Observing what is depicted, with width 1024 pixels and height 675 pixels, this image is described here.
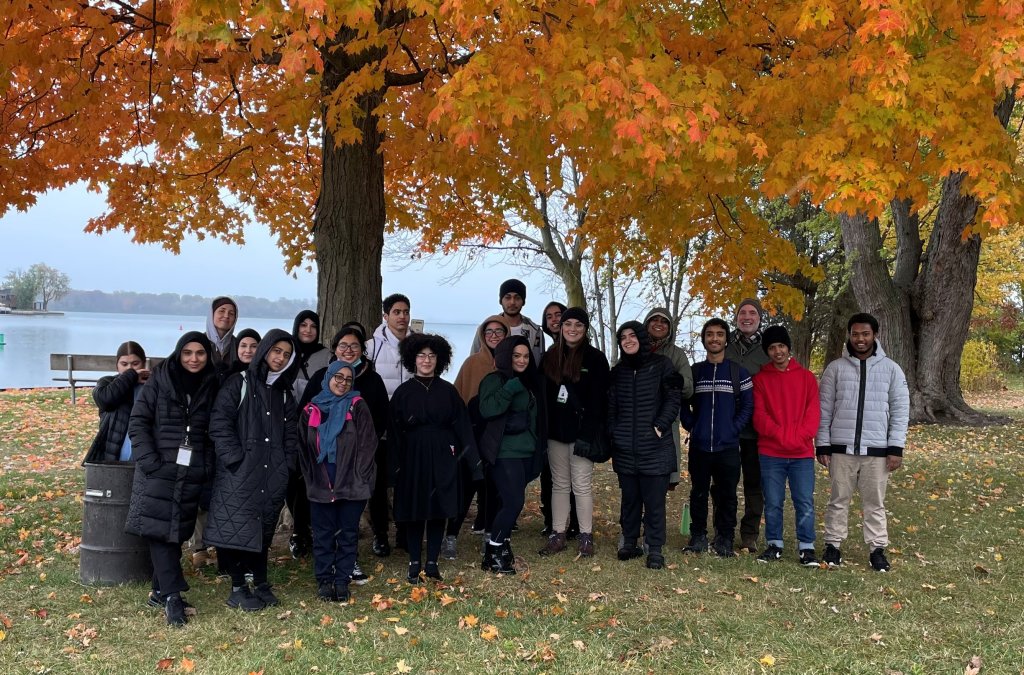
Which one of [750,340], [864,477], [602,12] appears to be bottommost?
[864,477]

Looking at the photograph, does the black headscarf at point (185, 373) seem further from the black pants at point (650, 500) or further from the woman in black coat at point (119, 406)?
the black pants at point (650, 500)

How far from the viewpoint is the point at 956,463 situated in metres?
10.7

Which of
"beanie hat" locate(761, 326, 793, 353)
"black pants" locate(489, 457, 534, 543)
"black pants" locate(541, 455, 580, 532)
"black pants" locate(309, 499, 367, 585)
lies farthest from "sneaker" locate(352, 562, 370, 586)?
"beanie hat" locate(761, 326, 793, 353)

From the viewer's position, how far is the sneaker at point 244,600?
15.4 feet

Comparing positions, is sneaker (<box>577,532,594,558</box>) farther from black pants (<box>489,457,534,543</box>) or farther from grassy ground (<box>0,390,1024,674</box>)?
black pants (<box>489,457,534,543</box>)

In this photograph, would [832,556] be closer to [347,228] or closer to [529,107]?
[529,107]

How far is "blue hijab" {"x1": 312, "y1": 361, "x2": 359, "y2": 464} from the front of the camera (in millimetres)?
4801

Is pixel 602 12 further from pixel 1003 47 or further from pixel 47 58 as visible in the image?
pixel 47 58

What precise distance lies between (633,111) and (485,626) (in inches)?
127

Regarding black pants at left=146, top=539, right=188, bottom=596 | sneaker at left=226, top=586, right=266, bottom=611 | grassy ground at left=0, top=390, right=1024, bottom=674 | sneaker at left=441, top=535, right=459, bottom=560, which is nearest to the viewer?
grassy ground at left=0, top=390, right=1024, bottom=674

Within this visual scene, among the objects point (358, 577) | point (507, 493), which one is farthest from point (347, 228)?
point (358, 577)

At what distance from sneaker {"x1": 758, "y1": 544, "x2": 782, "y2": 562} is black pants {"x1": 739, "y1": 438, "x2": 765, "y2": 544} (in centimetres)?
26

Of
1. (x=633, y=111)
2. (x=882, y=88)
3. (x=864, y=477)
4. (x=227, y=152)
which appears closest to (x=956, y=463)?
(x=864, y=477)

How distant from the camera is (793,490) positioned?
5875 millimetres
